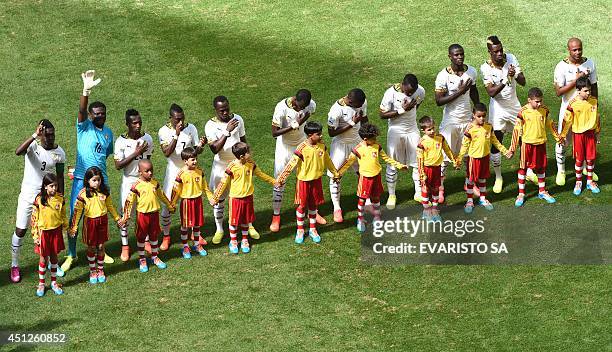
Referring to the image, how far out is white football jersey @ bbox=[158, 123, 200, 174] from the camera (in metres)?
18.0

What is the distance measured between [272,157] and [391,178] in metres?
2.67

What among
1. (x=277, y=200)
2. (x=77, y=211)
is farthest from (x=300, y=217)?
(x=77, y=211)

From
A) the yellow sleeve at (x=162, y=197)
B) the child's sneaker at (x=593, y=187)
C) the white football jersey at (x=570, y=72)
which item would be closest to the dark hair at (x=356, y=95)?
the yellow sleeve at (x=162, y=197)

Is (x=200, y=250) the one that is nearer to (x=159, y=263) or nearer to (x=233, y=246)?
(x=233, y=246)

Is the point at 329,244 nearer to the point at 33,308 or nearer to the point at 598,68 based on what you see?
the point at 33,308

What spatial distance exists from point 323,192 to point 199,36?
670 cm

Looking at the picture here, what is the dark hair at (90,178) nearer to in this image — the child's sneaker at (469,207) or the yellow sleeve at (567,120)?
the child's sneaker at (469,207)

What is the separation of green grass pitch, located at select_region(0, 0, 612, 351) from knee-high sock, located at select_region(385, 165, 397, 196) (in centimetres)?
30

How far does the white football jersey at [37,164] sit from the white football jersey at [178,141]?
149cm

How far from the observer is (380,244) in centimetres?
1803

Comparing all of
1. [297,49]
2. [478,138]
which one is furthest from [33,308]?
[297,49]

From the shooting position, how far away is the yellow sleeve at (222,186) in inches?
700

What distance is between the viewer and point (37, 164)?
1733 centimetres

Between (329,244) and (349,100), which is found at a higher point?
(349,100)
